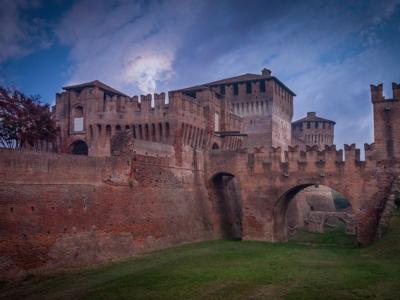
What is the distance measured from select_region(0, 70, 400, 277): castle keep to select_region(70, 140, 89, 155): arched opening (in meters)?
0.09

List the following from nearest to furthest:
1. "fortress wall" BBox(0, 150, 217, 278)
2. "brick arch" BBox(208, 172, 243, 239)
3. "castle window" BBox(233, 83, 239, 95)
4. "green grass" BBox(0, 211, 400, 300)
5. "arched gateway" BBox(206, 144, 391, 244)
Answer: "green grass" BBox(0, 211, 400, 300) < "fortress wall" BBox(0, 150, 217, 278) < "arched gateway" BBox(206, 144, 391, 244) < "brick arch" BBox(208, 172, 243, 239) < "castle window" BBox(233, 83, 239, 95)

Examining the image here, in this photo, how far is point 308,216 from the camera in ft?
122

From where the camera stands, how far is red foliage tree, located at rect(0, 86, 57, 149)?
25344 mm

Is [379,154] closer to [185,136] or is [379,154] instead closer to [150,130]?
[185,136]

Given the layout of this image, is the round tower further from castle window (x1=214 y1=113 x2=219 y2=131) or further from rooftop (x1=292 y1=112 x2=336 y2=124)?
castle window (x1=214 y1=113 x2=219 y2=131)

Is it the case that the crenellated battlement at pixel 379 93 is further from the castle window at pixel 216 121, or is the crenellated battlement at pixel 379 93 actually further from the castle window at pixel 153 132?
the castle window at pixel 153 132

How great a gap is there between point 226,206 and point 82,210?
13904 millimetres

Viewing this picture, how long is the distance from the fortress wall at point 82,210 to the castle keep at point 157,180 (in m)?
0.04

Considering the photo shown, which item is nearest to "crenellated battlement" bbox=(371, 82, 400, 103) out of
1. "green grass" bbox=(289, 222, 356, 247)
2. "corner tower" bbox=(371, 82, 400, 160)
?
"corner tower" bbox=(371, 82, 400, 160)

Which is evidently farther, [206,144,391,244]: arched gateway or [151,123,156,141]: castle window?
[151,123,156,141]: castle window

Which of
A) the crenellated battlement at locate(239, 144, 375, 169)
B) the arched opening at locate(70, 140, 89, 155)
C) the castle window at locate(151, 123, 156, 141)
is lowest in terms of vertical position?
the crenellated battlement at locate(239, 144, 375, 169)

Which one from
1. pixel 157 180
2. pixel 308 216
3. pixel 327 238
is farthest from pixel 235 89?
pixel 157 180

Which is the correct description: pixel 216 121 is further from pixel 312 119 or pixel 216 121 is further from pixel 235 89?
pixel 312 119

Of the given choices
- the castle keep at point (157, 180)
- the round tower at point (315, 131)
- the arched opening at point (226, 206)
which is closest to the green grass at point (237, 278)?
the castle keep at point (157, 180)
